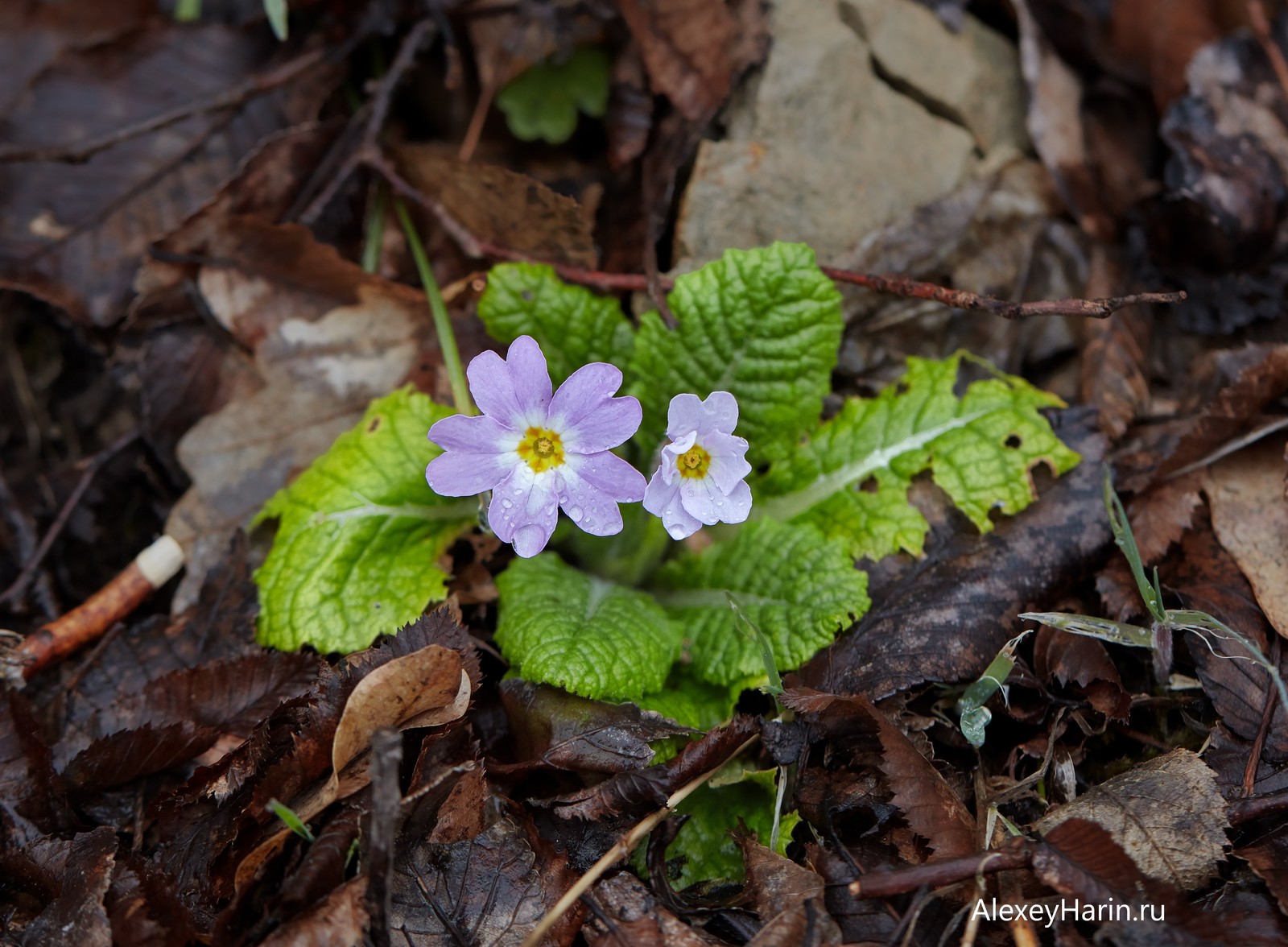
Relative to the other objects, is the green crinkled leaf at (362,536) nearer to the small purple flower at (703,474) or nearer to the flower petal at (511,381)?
the flower petal at (511,381)

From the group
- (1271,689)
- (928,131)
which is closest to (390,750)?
(1271,689)

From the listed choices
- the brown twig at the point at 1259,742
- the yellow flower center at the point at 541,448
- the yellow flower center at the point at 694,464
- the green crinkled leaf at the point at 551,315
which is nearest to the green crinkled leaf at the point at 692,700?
the yellow flower center at the point at 694,464

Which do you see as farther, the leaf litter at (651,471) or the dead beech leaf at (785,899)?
the leaf litter at (651,471)

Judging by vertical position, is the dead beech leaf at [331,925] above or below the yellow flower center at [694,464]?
below

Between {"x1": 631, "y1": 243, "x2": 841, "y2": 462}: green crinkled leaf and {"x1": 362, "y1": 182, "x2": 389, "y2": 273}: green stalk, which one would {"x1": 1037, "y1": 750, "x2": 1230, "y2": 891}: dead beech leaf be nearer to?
{"x1": 631, "y1": 243, "x2": 841, "y2": 462}: green crinkled leaf

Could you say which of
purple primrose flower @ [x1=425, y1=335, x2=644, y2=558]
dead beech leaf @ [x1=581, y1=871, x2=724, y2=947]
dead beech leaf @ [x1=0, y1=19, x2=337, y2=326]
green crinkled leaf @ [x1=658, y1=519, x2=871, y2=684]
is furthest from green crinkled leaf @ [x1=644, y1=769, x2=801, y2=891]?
dead beech leaf @ [x1=0, y1=19, x2=337, y2=326]

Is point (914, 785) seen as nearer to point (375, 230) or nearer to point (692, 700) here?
point (692, 700)

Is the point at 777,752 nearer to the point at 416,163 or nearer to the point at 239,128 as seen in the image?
the point at 416,163
